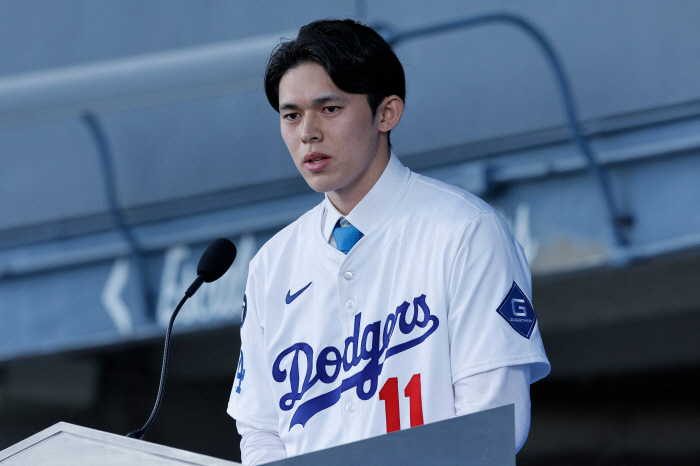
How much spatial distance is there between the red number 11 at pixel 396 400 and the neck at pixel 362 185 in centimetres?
21

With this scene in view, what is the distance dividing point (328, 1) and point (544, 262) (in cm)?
105

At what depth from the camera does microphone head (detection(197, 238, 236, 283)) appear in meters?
0.84

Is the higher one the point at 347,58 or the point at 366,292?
the point at 347,58

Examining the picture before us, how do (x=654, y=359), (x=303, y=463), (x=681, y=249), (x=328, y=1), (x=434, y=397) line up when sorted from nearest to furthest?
(x=303, y=463)
(x=434, y=397)
(x=681, y=249)
(x=328, y=1)
(x=654, y=359)

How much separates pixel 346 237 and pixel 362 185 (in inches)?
2.3

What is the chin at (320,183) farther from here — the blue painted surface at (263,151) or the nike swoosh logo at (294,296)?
the blue painted surface at (263,151)

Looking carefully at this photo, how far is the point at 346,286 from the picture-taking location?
2.79 ft

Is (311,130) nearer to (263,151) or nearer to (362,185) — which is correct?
(362,185)

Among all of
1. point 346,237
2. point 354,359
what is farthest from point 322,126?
point 354,359

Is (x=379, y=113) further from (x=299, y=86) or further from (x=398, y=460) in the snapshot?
(x=398, y=460)

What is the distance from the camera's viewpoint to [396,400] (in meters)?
0.79

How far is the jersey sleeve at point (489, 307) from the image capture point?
0.72 metres

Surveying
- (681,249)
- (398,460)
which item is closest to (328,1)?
(681,249)

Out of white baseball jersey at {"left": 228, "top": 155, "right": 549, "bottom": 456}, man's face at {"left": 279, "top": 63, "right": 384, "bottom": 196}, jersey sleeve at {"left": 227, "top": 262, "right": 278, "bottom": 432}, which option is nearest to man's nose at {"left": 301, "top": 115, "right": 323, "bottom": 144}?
man's face at {"left": 279, "top": 63, "right": 384, "bottom": 196}
